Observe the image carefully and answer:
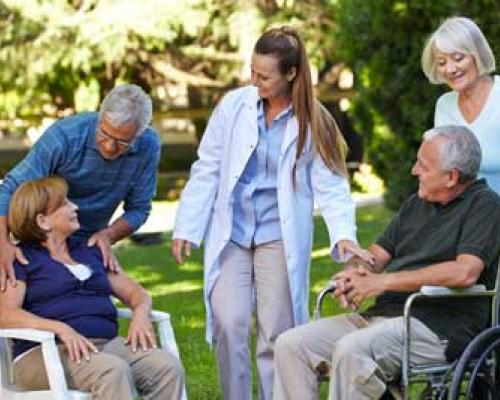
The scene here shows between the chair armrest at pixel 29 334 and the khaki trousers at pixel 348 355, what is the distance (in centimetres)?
78

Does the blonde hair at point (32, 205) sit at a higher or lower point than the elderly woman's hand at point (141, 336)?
higher

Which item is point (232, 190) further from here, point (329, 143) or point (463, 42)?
point (463, 42)

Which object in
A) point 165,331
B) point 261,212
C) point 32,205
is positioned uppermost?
point 32,205

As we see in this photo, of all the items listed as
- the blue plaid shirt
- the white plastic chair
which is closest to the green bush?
the blue plaid shirt

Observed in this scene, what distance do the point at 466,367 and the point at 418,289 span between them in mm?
347

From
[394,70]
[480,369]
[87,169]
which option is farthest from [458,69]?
[394,70]

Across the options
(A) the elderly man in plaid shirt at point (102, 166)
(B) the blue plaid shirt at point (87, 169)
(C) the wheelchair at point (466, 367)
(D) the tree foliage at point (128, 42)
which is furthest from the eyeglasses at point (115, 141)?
(D) the tree foliage at point (128, 42)

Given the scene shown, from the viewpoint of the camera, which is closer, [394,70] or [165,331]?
[165,331]

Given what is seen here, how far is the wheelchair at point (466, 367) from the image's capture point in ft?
14.6

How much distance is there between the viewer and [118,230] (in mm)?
5246

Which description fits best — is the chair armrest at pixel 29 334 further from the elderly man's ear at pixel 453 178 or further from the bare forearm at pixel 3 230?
the elderly man's ear at pixel 453 178

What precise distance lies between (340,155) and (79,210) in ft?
3.26

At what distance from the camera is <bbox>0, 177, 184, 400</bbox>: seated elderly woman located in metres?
4.66

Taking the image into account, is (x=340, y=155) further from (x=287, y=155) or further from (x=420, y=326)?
(x=420, y=326)
